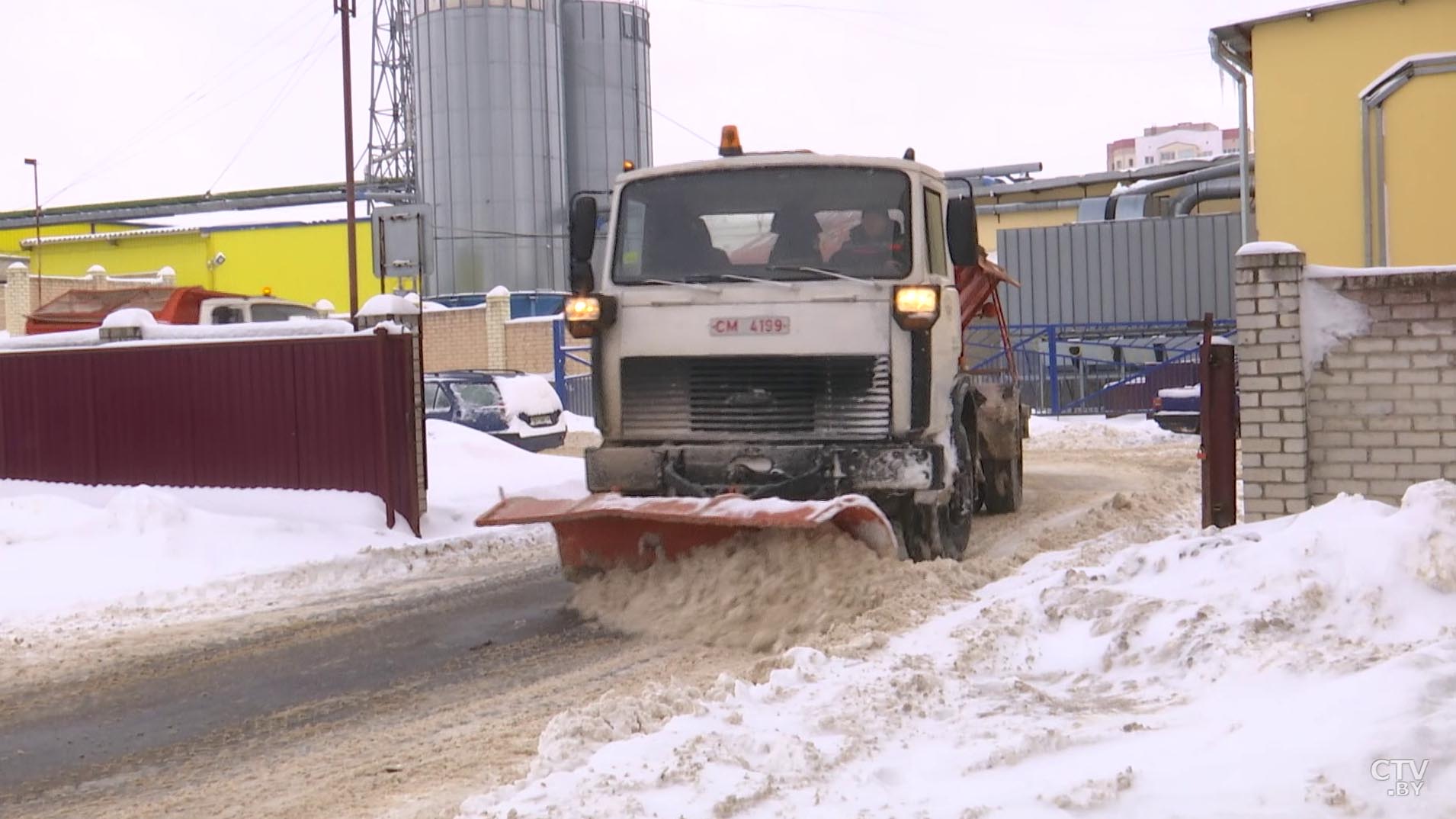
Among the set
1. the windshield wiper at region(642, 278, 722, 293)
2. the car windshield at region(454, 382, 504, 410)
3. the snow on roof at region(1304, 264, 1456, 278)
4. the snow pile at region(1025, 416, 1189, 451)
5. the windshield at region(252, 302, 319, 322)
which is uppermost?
the windshield at region(252, 302, 319, 322)

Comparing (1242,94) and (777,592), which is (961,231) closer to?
(777,592)

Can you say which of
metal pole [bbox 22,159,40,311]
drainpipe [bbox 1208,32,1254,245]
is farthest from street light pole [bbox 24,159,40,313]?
drainpipe [bbox 1208,32,1254,245]

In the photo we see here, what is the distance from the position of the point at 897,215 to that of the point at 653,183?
1485mm

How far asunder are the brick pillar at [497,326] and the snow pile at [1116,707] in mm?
30910

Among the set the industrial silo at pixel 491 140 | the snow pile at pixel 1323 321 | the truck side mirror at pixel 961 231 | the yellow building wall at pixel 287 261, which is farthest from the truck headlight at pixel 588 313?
the yellow building wall at pixel 287 261

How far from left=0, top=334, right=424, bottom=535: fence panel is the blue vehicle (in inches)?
344

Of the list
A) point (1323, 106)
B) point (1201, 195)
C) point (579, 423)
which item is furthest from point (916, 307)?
point (1201, 195)

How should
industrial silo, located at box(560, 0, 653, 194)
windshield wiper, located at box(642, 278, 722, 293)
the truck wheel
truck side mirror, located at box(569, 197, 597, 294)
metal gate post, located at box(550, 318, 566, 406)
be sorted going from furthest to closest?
industrial silo, located at box(560, 0, 653, 194)
metal gate post, located at box(550, 318, 566, 406)
the truck wheel
truck side mirror, located at box(569, 197, 597, 294)
windshield wiper, located at box(642, 278, 722, 293)

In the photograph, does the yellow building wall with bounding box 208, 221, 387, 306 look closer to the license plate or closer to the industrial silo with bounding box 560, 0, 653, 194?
the industrial silo with bounding box 560, 0, 653, 194

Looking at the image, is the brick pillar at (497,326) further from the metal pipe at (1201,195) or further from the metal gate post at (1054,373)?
the metal pipe at (1201,195)

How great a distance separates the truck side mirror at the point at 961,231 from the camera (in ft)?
27.4

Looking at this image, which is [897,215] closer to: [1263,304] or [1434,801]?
[1263,304]

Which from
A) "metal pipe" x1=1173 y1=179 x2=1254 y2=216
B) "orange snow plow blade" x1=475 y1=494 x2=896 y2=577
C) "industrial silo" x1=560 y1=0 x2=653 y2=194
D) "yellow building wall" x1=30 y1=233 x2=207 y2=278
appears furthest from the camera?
"yellow building wall" x1=30 y1=233 x2=207 y2=278

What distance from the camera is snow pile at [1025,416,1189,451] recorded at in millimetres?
21656
